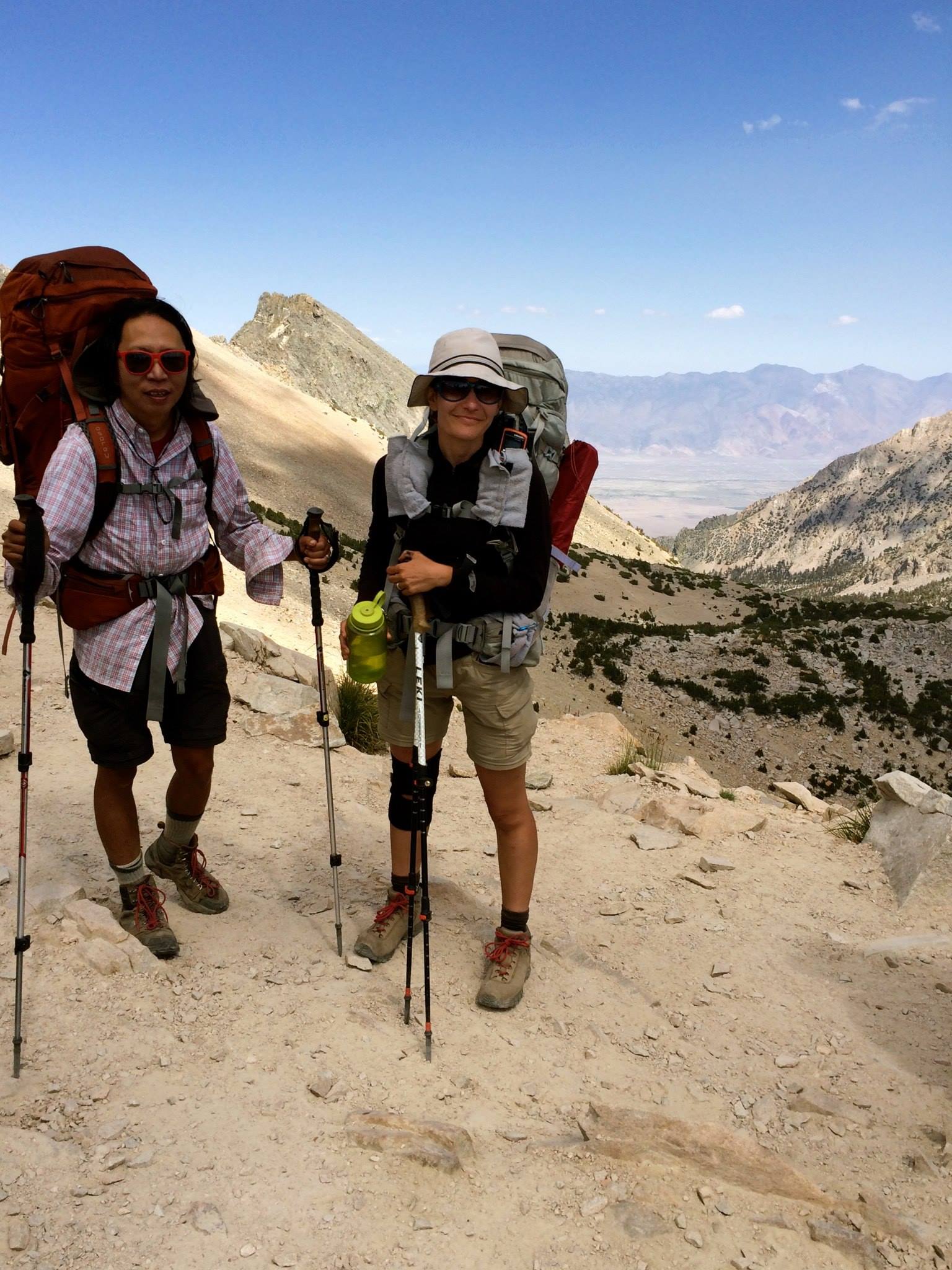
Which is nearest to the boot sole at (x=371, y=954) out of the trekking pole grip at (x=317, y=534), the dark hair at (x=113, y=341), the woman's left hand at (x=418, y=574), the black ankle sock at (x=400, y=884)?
the black ankle sock at (x=400, y=884)

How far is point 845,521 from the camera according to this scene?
17762cm

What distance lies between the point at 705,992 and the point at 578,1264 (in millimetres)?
2063

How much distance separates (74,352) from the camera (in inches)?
134

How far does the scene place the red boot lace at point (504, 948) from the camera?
424cm

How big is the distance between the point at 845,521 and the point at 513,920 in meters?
191

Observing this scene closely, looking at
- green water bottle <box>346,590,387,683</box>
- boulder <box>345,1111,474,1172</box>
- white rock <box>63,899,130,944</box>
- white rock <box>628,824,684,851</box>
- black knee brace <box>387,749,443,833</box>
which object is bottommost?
white rock <box>628,824,684,851</box>

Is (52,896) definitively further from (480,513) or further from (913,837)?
(913,837)

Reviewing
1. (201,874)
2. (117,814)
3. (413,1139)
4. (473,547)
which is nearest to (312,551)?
(473,547)

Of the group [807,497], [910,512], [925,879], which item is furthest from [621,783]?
[807,497]

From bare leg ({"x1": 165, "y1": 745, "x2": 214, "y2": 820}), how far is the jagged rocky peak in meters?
80.1

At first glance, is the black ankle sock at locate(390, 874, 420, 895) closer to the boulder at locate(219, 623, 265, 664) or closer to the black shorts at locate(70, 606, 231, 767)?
the black shorts at locate(70, 606, 231, 767)

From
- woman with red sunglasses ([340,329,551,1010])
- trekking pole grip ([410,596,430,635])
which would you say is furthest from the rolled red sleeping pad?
trekking pole grip ([410,596,430,635])

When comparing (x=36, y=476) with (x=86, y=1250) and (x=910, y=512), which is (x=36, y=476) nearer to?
(x=86, y=1250)

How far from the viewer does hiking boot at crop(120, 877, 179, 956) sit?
13.3 feet
